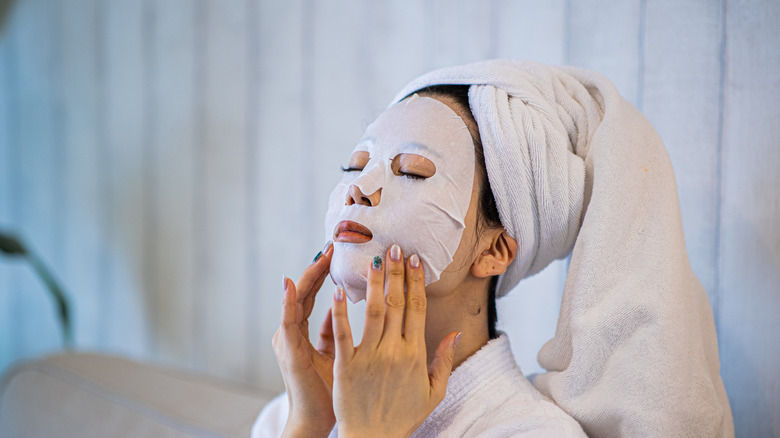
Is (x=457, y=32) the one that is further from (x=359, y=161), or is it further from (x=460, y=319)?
(x=460, y=319)

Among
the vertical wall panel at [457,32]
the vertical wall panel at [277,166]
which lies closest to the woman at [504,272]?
the vertical wall panel at [457,32]

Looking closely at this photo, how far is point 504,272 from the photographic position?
0.78 m

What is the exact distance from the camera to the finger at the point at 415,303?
25.1 inches

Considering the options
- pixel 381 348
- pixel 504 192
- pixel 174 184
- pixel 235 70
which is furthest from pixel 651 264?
pixel 174 184

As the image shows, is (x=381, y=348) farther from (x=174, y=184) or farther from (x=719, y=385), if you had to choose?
(x=174, y=184)

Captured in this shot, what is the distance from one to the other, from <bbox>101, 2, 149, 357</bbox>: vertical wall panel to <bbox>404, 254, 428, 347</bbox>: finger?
1.25m

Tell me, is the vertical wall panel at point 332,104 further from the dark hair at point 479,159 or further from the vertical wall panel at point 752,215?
the vertical wall panel at point 752,215

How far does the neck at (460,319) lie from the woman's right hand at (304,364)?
5.7 inches

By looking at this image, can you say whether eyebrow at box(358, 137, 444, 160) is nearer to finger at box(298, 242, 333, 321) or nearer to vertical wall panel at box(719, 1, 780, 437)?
finger at box(298, 242, 333, 321)

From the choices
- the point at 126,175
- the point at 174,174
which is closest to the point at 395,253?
the point at 174,174

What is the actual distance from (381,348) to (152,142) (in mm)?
1252

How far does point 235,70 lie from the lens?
1.40 m

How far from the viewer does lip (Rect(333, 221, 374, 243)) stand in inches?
26.4

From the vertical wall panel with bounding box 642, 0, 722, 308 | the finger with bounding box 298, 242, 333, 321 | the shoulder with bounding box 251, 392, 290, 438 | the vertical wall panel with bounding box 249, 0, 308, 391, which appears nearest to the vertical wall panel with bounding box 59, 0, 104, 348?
the vertical wall panel with bounding box 249, 0, 308, 391
